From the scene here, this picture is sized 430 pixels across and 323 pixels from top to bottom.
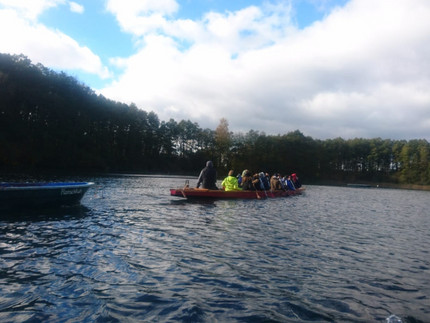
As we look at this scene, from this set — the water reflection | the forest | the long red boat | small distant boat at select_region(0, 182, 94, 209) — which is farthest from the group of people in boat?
the forest

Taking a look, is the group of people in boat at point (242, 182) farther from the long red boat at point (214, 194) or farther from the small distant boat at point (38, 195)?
the small distant boat at point (38, 195)

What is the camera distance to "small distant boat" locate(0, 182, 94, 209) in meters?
12.8

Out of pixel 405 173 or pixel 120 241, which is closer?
pixel 120 241

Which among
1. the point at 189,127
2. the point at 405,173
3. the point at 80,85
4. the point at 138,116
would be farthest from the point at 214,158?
the point at 405,173

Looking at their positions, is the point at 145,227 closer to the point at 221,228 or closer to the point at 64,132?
the point at 221,228

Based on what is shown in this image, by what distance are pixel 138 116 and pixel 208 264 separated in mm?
91992

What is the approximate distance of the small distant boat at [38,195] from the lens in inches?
503

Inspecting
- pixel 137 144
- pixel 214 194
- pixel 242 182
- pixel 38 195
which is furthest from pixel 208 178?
pixel 137 144

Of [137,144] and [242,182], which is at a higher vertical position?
[137,144]

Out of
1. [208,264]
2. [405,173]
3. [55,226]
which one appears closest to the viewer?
[208,264]

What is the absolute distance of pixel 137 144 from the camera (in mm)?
92438

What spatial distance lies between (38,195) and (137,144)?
8036cm

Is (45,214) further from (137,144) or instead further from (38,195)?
(137,144)

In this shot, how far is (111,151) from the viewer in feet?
275
